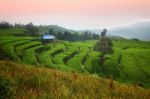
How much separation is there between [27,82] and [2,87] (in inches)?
51.0

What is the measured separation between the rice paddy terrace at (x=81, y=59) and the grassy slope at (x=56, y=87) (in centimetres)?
9531

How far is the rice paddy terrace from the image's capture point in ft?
371

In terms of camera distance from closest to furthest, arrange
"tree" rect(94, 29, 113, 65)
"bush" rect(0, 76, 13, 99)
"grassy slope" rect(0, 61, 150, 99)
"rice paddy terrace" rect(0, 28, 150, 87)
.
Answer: "bush" rect(0, 76, 13, 99) < "grassy slope" rect(0, 61, 150, 99) < "rice paddy terrace" rect(0, 28, 150, 87) < "tree" rect(94, 29, 113, 65)

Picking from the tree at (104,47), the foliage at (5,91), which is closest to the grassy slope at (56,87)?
the foliage at (5,91)

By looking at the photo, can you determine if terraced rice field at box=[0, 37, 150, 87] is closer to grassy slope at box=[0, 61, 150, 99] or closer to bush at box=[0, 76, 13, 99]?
grassy slope at box=[0, 61, 150, 99]

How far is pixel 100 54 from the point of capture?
13338cm

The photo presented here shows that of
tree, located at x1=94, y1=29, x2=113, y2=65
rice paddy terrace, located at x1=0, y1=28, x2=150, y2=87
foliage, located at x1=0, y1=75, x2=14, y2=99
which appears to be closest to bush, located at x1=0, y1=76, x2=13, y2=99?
foliage, located at x1=0, y1=75, x2=14, y2=99

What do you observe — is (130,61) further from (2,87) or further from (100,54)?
(2,87)

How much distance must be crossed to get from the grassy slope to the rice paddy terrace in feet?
313

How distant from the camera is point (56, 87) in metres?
6.55

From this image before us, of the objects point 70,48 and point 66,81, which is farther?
point 70,48

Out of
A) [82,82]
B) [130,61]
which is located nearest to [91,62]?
[130,61]

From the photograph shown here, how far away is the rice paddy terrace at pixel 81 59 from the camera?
113 metres

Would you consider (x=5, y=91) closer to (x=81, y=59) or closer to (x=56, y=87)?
(x=56, y=87)
